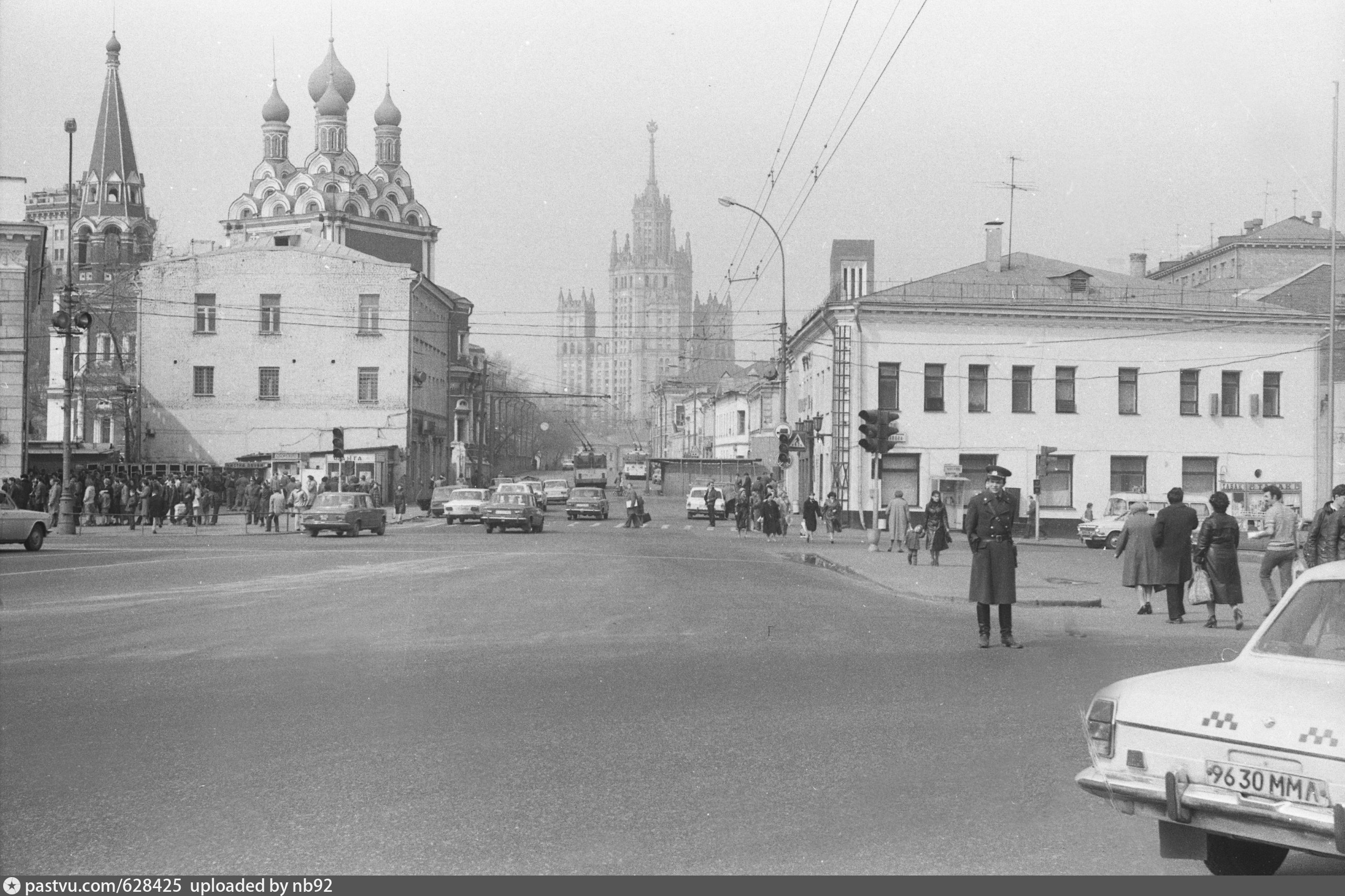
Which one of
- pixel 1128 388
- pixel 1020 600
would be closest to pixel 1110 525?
pixel 1128 388

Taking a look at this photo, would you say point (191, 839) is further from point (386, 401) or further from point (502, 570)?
point (386, 401)

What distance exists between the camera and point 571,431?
169125 mm

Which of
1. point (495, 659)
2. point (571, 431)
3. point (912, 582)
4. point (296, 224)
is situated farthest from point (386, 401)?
point (571, 431)

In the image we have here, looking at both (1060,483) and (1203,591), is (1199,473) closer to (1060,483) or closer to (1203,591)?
(1060,483)

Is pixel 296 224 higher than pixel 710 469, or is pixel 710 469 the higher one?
pixel 296 224

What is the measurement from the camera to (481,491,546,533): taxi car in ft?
146

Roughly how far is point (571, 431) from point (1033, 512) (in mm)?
122815

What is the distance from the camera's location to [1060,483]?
50.7 meters

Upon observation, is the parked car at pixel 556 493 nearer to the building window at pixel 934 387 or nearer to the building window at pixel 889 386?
the building window at pixel 889 386

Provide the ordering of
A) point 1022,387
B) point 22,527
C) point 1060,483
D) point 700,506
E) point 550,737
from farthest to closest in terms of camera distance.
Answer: point 700,506, point 1022,387, point 1060,483, point 22,527, point 550,737

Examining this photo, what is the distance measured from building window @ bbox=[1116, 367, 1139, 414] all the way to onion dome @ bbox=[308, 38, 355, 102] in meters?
49.6

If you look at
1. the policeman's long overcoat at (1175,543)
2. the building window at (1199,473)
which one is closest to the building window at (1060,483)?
the building window at (1199,473)

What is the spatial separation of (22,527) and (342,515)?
37.9 ft

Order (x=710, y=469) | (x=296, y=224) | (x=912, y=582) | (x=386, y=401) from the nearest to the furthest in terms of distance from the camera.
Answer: (x=912, y=582) → (x=386, y=401) → (x=296, y=224) → (x=710, y=469)
